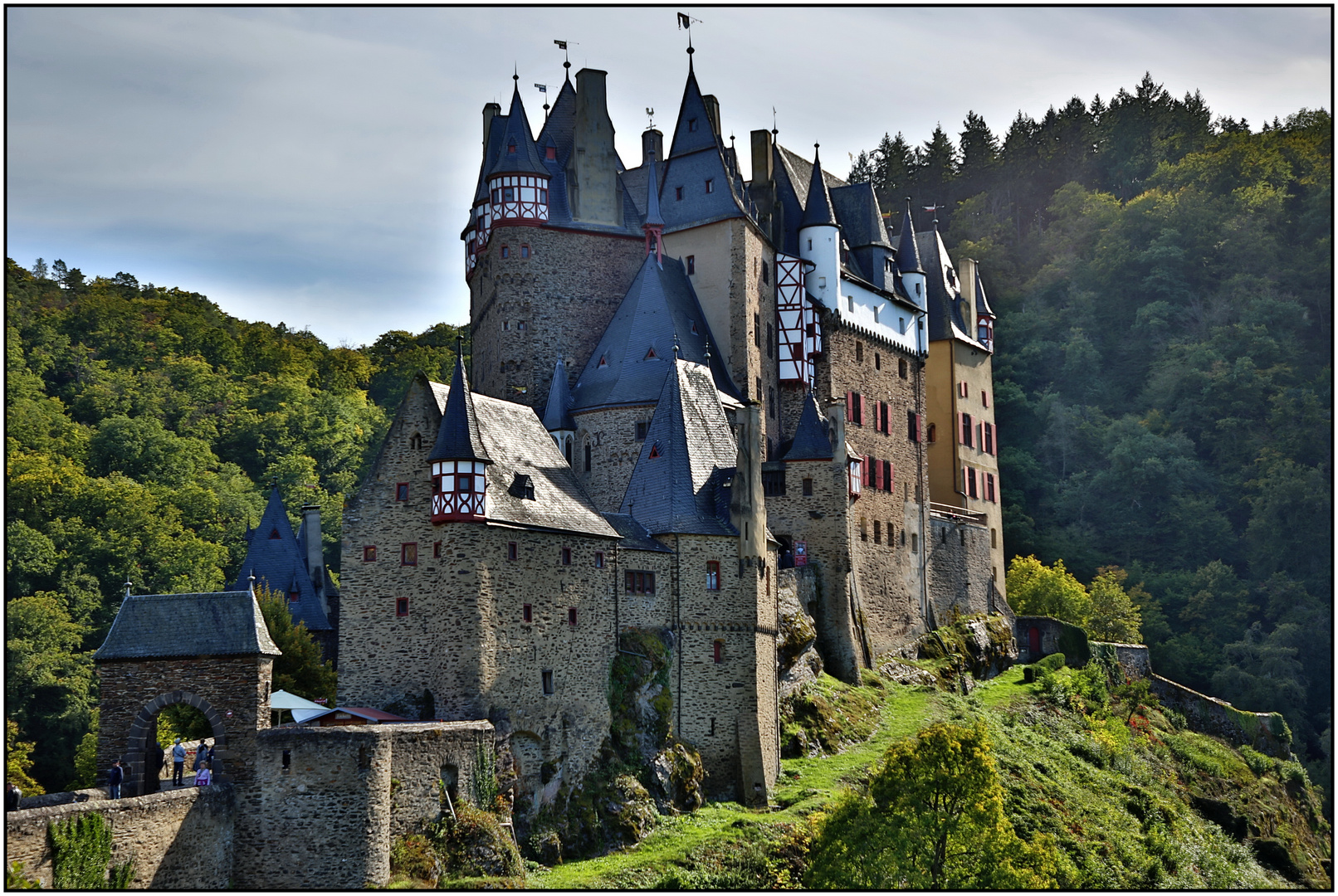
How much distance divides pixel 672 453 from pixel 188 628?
16.6 meters

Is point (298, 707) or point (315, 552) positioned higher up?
point (315, 552)

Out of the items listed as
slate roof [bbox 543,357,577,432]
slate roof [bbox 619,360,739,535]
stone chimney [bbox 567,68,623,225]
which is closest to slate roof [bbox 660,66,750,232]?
stone chimney [bbox 567,68,623,225]

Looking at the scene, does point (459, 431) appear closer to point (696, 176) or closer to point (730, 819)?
point (730, 819)

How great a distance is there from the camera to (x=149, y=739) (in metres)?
34.0

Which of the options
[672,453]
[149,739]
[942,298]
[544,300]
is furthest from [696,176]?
[149,739]

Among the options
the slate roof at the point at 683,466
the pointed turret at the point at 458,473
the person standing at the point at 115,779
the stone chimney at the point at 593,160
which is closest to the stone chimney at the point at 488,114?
the stone chimney at the point at 593,160

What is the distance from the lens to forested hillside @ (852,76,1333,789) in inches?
3088

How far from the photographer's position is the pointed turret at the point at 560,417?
5034 cm

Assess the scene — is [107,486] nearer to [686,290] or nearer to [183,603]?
[686,290]

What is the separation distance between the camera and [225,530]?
A: 7344cm

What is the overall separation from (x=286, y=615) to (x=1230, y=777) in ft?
122

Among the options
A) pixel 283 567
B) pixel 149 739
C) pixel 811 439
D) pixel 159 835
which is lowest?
pixel 159 835

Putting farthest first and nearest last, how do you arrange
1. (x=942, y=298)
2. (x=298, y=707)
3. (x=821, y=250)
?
(x=942, y=298)
(x=821, y=250)
(x=298, y=707)

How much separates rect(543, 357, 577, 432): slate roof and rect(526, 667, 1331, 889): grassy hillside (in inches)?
461
